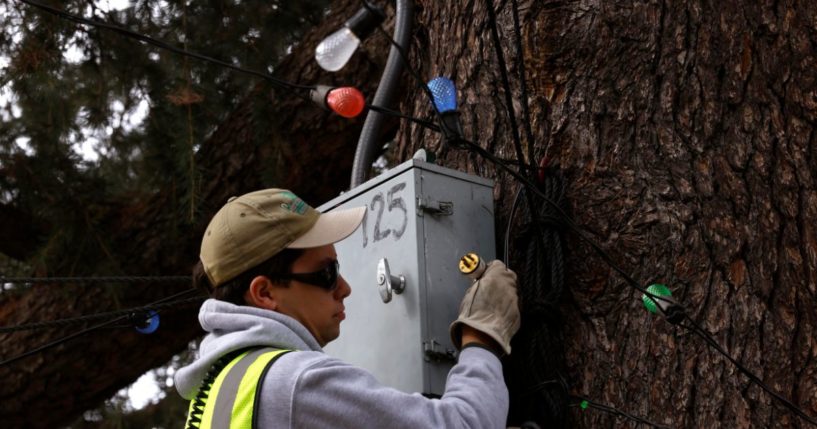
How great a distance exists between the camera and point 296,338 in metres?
2.13

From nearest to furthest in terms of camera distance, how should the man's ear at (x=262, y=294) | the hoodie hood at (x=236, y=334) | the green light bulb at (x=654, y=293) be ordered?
the hoodie hood at (x=236, y=334), the man's ear at (x=262, y=294), the green light bulb at (x=654, y=293)

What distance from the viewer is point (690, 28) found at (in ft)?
8.86

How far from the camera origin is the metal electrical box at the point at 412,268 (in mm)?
2410

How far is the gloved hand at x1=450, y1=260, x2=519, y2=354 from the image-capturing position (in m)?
2.29

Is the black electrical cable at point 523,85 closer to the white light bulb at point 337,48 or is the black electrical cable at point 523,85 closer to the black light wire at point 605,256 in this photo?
the black light wire at point 605,256

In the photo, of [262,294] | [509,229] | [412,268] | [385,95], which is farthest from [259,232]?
[385,95]

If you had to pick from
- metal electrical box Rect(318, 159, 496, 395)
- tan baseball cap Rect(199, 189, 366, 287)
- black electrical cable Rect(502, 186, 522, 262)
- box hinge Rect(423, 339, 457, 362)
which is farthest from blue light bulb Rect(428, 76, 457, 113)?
box hinge Rect(423, 339, 457, 362)

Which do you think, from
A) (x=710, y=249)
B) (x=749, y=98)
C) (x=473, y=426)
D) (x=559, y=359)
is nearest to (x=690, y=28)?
(x=749, y=98)

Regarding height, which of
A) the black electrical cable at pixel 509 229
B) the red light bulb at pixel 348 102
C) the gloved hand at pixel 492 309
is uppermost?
the red light bulb at pixel 348 102

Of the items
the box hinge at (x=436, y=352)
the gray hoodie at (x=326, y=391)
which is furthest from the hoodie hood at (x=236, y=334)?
the box hinge at (x=436, y=352)

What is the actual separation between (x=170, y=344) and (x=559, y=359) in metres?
3.01

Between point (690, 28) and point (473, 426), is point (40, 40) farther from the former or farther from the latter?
point (473, 426)

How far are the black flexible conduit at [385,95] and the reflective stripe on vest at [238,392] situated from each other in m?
1.16

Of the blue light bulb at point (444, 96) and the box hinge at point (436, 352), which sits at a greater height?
Answer: the blue light bulb at point (444, 96)
